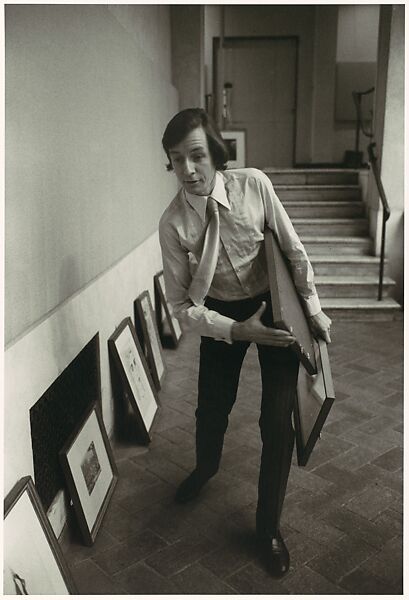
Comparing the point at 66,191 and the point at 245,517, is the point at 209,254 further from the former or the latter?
the point at 245,517

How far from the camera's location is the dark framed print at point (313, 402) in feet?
6.57

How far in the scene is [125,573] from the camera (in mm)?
2207

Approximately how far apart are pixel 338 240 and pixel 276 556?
4950 mm

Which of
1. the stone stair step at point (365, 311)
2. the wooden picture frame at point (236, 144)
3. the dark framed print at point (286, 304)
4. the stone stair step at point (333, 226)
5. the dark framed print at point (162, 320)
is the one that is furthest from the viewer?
the wooden picture frame at point (236, 144)

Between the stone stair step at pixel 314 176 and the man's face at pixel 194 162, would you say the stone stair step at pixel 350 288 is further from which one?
the man's face at pixel 194 162

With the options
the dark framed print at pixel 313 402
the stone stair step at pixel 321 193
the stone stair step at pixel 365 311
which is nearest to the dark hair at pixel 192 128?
the dark framed print at pixel 313 402

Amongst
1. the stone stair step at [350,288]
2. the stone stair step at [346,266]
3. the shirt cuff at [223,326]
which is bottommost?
the stone stair step at [350,288]

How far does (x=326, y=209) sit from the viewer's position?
7.17 m

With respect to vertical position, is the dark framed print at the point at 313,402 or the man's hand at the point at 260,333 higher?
the man's hand at the point at 260,333

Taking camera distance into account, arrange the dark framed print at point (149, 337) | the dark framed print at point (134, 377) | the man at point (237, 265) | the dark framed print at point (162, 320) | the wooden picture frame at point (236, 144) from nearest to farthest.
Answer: the man at point (237, 265)
the dark framed print at point (134, 377)
the dark framed print at point (149, 337)
the dark framed print at point (162, 320)
the wooden picture frame at point (236, 144)

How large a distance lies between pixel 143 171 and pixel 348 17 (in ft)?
25.0

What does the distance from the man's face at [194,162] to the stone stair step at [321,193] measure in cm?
542

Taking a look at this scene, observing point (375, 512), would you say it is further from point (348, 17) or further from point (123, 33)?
point (348, 17)

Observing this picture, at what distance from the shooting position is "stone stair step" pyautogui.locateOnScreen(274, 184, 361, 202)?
739 centimetres
